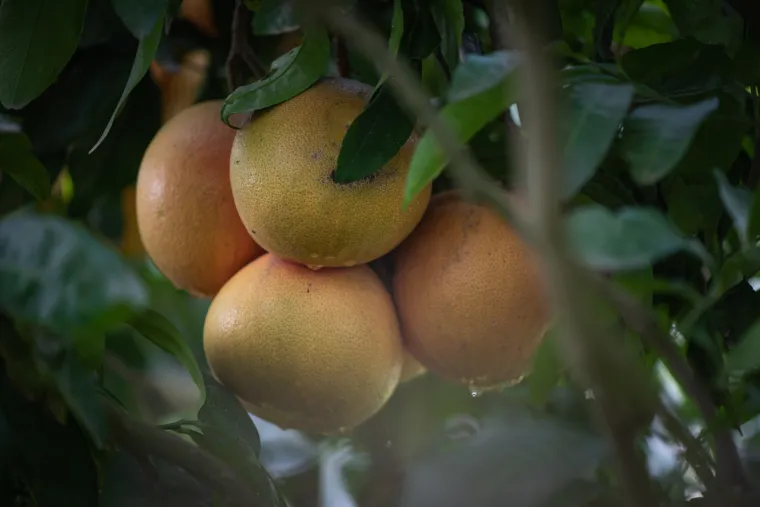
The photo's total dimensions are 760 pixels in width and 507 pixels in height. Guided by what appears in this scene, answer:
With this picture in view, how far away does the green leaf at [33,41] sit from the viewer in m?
0.65

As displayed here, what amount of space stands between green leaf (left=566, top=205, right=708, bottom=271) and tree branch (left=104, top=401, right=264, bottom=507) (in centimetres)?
35

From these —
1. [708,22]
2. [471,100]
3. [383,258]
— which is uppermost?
[471,100]

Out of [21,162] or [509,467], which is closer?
[509,467]

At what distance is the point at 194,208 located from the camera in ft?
2.41

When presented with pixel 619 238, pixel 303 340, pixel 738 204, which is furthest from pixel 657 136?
pixel 303 340

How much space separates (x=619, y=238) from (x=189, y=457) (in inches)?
14.5

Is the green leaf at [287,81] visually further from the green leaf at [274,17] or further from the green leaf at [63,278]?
the green leaf at [63,278]

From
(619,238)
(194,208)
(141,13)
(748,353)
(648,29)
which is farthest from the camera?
(648,29)

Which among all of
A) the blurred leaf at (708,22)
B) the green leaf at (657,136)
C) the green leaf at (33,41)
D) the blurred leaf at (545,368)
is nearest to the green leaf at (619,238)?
the green leaf at (657,136)

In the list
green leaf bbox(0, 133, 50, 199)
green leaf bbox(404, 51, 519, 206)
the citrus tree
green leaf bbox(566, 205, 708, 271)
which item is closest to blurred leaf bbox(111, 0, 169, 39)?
the citrus tree

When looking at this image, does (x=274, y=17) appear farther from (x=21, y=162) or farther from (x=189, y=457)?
(x=189, y=457)

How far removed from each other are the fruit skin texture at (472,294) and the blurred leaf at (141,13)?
9.8 inches

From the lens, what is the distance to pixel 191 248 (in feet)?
2.40

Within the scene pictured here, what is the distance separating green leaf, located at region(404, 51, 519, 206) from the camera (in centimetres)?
47
